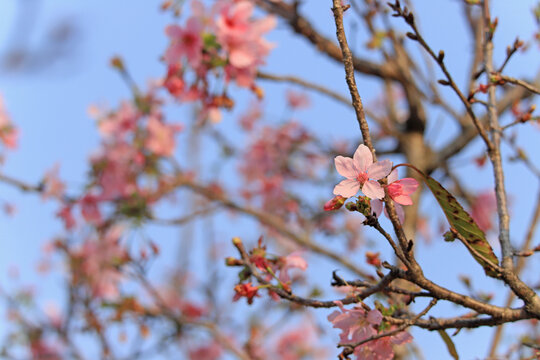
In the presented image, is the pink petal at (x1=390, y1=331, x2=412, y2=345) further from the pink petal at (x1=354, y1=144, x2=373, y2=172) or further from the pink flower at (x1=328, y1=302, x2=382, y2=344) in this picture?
the pink petal at (x1=354, y1=144, x2=373, y2=172)

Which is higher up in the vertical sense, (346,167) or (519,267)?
(519,267)

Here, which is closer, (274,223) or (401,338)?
(401,338)

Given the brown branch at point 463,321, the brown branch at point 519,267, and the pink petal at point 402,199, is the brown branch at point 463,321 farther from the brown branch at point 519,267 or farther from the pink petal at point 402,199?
the brown branch at point 519,267

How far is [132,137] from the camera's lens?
9.44ft

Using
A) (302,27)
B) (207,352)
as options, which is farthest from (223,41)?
(207,352)

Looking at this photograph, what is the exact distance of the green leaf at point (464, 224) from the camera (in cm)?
89

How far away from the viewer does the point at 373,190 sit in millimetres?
791

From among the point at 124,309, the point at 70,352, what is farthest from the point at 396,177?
the point at 70,352

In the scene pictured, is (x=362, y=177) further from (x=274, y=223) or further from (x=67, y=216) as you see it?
(x=67, y=216)

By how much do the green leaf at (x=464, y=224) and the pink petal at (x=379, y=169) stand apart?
13 cm

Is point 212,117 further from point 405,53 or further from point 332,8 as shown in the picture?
point 332,8

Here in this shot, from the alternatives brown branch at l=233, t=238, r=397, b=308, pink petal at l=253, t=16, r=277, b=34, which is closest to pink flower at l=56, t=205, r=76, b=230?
pink petal at l=253, t=16, r=277, b=34

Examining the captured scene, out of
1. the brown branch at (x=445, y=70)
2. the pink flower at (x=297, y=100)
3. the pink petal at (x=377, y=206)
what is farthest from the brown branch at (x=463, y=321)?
the pink flower at (x=297, y=100)

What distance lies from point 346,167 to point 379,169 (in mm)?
58
